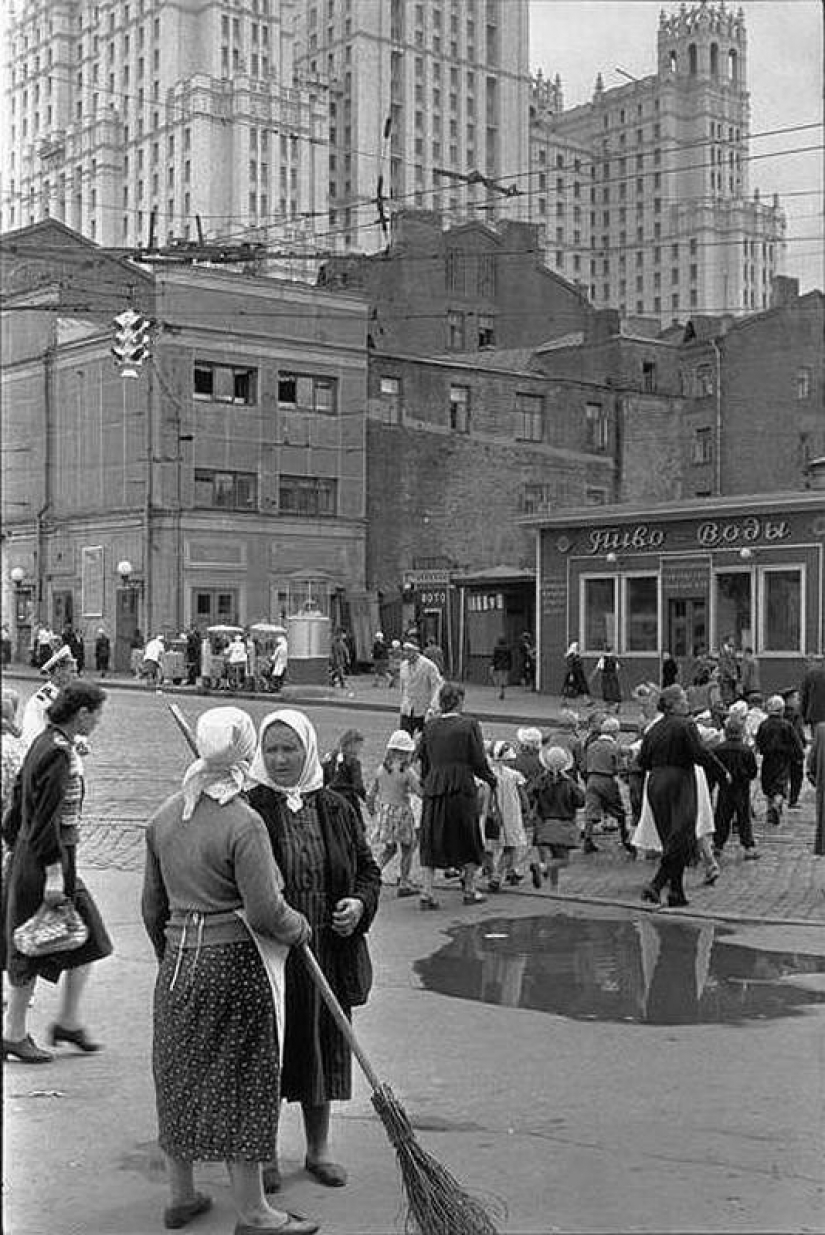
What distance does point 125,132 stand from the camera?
391 centimetres

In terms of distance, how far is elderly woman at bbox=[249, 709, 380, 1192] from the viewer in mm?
4391

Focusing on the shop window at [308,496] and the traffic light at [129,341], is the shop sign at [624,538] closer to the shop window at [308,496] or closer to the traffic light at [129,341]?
the shop window at [308,496]

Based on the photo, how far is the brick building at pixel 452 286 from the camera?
4.56 meters

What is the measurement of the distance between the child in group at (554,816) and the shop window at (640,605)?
4420mm

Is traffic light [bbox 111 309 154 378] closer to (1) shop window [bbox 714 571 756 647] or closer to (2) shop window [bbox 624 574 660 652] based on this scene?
(2) shop window [bbox 624 574 660 652]

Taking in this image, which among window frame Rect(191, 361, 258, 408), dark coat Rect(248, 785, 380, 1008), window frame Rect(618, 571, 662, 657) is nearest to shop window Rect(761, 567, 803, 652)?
window frame Rect(618, 571, 662, 657)

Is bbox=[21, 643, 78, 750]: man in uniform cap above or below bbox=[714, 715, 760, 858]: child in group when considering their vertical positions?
above

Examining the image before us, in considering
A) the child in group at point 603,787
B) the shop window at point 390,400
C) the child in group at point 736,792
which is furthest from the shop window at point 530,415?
the child in group at point 736,792

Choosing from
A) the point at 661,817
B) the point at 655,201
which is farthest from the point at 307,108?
the point at 661,817

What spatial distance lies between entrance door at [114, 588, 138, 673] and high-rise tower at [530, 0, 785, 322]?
145 cm

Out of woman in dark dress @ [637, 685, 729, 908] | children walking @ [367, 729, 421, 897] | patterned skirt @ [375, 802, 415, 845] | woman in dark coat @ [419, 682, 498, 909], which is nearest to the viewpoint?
woman in dark coat @ [419, 682, 498, 909]

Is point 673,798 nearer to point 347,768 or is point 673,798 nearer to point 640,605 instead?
point 347,768

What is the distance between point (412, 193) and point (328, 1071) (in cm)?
234

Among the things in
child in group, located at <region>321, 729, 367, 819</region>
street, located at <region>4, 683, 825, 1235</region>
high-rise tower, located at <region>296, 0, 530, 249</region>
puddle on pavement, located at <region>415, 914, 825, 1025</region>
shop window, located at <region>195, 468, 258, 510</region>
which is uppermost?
high-rise tower, located at <region>296, 0, 530, 249</region>
